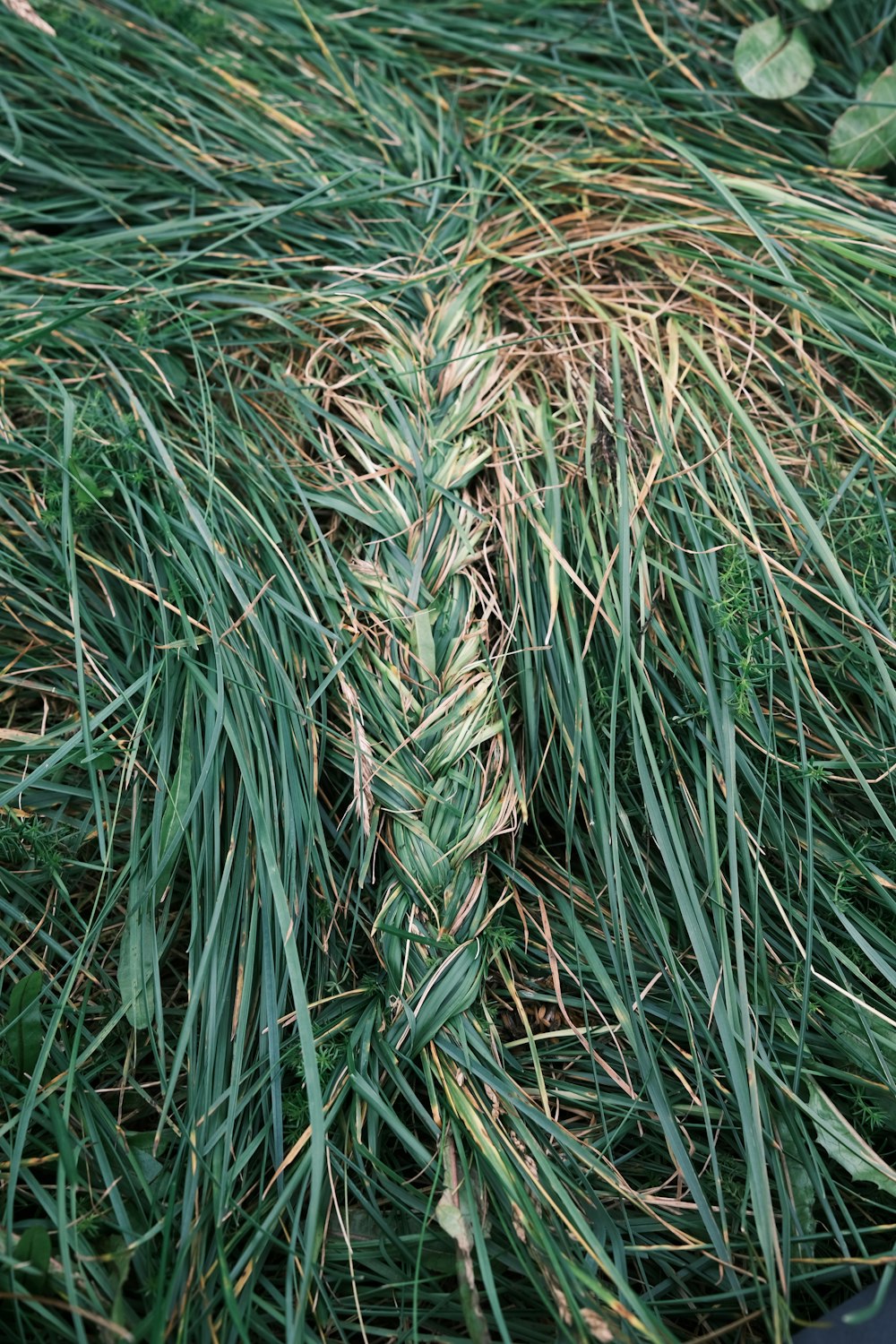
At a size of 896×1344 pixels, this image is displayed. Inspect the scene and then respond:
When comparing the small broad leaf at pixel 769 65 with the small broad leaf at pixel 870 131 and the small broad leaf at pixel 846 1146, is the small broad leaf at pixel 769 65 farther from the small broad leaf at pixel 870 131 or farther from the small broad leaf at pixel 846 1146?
the small broad leaf at pixel 846 1146

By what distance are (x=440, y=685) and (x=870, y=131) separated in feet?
4.25

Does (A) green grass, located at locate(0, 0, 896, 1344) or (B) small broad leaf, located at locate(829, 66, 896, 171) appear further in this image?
(B) small broad leaf, located at locate(829, 66, 896, 171)

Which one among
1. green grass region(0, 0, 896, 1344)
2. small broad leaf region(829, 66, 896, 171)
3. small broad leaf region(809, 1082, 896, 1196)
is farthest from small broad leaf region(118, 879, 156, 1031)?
small broad leaf region(829, 66, 896, 171)

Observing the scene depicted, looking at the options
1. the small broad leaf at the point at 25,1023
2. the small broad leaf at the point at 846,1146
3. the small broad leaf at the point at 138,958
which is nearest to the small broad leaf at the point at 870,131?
the small broad leaf at the point at 846,1146

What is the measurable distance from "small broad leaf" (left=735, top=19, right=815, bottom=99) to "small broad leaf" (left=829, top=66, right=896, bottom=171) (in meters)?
0.12

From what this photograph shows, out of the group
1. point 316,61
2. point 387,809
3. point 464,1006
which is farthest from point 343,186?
point 464,1006

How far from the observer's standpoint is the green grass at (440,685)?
43.4 inches

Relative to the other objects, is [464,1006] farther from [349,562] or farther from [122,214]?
[122,214]

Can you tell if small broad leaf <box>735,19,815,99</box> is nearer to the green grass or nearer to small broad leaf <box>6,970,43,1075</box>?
the green grass

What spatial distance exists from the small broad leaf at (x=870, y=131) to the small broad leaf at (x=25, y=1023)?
74.6 inches

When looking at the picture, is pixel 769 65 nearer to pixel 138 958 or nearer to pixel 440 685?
pixel 440 685

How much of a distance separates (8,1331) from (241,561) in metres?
0.99

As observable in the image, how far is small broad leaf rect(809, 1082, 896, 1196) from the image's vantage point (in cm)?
110

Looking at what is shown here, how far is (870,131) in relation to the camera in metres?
1.64
